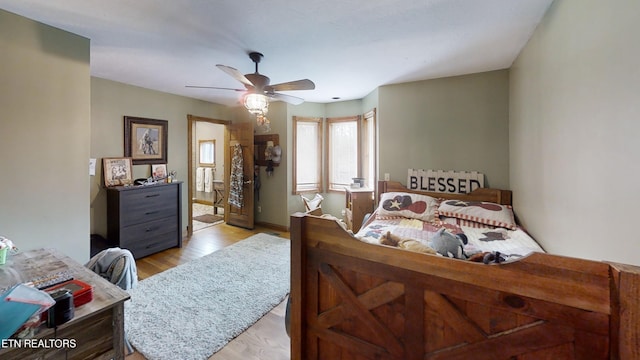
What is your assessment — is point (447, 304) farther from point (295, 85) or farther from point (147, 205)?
point (147, 205)

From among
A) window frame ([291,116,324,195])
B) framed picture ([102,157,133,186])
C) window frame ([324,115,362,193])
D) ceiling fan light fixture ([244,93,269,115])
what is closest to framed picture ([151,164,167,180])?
framed picture ([102,157,133,186])

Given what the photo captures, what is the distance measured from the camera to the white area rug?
1899 mm

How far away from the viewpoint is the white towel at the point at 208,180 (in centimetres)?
691

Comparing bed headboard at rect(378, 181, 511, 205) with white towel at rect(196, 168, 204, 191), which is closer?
bed headboard at rect(378, 181, 511, 205)

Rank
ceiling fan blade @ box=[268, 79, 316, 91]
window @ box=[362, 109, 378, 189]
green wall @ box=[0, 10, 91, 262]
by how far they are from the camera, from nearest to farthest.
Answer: green wall @ box=[0, 10, 91, 262] → ceiling fan blade @ box=[268, 79, 316, 91] → window @ box=[362, 109, 378, 189]

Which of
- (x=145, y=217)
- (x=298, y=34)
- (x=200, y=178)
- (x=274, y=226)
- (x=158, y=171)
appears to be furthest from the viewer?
(x=200, y=178)

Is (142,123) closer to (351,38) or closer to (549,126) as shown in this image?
(351,38)

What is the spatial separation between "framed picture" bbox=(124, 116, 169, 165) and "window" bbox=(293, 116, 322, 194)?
2.31 metres

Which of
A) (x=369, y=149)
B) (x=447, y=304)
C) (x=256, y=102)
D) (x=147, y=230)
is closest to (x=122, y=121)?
(x=147, y=230)

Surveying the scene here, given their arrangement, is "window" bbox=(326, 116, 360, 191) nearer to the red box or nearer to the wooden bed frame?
the wooden bed frame

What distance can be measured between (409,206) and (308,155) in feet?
8.10

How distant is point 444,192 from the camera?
11.0 feet

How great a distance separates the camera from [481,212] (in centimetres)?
280

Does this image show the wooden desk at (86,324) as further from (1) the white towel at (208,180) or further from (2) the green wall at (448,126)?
(1) the white towel at (208,180)
